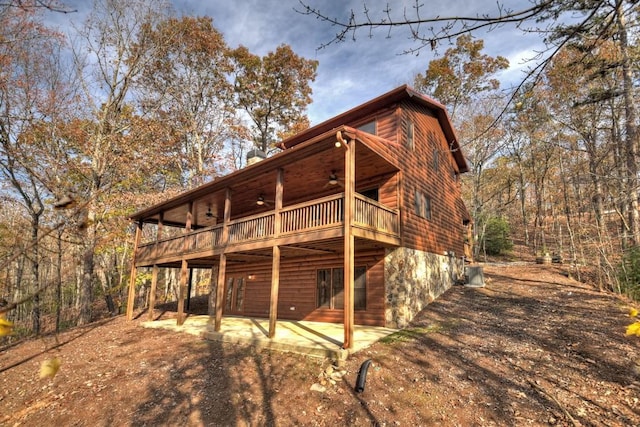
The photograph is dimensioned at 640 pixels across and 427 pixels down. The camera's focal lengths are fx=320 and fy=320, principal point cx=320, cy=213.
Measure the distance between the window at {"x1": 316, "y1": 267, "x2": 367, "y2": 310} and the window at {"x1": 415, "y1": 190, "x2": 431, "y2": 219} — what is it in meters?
3.45

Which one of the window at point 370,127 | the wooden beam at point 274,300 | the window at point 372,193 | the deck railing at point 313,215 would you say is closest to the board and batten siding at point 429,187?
the window at point 372,193

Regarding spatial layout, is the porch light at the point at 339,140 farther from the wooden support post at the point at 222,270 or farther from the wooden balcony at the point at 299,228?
the wooden support post at the point at 222,270

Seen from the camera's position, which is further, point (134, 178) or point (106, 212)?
point (134, 178)

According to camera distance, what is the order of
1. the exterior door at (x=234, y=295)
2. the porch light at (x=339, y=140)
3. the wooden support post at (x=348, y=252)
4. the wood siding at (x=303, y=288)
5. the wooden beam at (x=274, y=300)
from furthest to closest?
the exterior door at (x=234, y=295) < the wood siding at (x=303, y=288) < the wooden beam at (x=274, y=300) < the porch light at (x=339, y=140) < the wooden support post at (x=348, y=252)

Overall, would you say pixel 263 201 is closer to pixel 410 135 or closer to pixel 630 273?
pixel 410 135

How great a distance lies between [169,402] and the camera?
637 cm

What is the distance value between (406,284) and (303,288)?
4662 mm

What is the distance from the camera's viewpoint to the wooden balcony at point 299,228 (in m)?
9.05

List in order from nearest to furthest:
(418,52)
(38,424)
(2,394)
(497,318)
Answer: (418,52) → (38,424) → (2,394) → (497,318)

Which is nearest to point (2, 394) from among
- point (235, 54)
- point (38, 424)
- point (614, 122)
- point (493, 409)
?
A: point (38, 424)

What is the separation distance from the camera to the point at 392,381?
645 centimetres

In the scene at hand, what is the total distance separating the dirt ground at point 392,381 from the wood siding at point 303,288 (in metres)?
1.72

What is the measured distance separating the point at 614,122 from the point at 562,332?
56.7ft

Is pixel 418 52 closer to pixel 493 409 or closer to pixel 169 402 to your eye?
pixel 493 409
